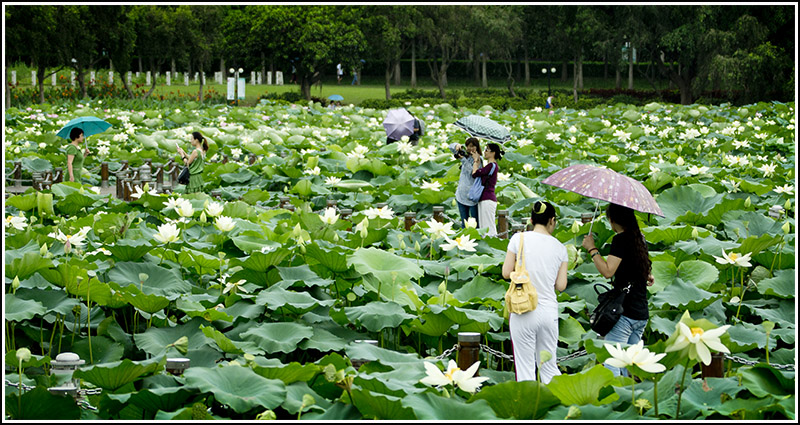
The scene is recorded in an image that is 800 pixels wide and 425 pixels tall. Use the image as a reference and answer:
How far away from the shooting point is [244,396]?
262cm

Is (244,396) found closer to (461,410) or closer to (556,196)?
(461,410)

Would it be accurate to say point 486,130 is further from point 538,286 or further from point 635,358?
point 635,358

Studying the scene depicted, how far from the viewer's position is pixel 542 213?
3.21 metres

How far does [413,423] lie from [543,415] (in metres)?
0.48

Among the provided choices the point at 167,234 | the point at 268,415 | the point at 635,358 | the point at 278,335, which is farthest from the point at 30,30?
the point at 635,358

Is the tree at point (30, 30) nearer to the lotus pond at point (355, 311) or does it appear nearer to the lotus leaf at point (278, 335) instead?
the lotus pond at point (355, 311)

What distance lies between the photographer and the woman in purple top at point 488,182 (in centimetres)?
582

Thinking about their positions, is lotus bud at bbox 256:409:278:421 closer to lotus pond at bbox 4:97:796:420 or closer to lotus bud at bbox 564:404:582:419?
lotus pond at bbox 4:97:796:420

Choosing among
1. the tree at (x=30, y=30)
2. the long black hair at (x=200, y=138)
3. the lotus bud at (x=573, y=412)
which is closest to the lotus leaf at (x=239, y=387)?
the lotus bud at (x=573, y=412)

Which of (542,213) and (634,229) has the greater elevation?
(542,213)

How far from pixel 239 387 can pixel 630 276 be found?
1721mm

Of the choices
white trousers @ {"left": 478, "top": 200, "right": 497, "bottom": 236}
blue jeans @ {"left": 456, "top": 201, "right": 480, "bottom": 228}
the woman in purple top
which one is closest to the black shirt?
the woman in purple top

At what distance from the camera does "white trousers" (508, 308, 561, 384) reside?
3.21m

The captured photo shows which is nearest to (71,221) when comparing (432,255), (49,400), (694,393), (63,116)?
(432,255)
